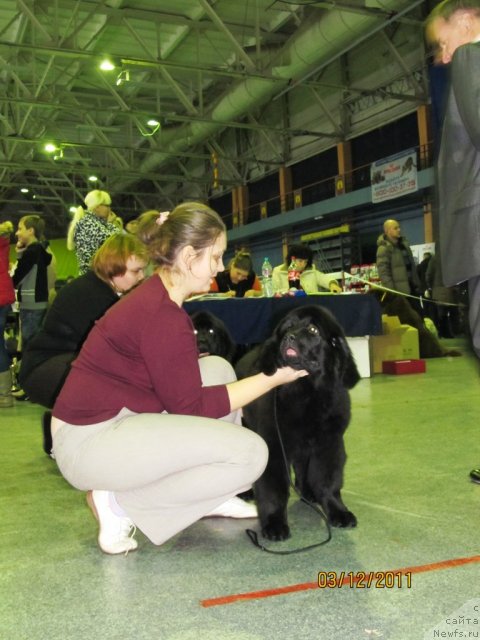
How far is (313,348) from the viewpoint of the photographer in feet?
6.42

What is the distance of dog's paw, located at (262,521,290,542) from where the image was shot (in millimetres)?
1965

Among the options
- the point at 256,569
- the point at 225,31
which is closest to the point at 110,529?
the point at 256,569

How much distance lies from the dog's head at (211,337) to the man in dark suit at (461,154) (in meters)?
1.24

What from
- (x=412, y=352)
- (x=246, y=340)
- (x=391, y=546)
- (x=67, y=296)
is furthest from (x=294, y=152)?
(x=391, y=546)

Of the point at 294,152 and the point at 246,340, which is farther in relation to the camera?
the point at 294,152

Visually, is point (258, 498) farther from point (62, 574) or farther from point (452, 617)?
point (452, 617)

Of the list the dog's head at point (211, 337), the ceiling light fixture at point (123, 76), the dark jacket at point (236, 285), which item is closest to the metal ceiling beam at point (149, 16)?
the ceiling light fixture at point (123, 76)

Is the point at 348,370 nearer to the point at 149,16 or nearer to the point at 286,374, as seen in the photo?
the point at 286,374

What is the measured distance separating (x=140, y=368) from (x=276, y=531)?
25.1 inches

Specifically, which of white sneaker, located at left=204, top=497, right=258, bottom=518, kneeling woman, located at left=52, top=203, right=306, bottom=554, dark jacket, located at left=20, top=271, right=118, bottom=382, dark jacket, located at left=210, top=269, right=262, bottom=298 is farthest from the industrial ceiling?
kneeling woman, located at left=52, top=203, right=306, bottom=554

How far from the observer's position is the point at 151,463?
5.84ft

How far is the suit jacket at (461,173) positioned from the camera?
1.80 metres

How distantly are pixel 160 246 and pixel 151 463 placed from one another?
609 mm
